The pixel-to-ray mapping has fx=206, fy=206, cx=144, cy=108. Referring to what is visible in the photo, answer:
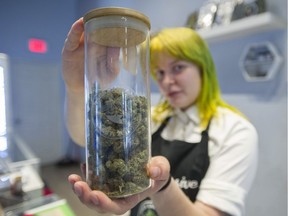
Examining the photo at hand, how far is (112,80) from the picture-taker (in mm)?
316

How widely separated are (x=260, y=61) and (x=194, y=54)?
0.53 metres

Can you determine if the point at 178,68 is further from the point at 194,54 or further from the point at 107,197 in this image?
the point at 107,197

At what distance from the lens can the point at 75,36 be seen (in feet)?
1.05

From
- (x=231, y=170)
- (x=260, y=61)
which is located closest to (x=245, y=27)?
(x=260, y=61)

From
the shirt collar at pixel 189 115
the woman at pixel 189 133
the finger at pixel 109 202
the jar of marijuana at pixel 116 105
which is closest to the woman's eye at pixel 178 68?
the woman at pixel 189 133

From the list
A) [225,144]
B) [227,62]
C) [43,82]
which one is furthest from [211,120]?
[43,82]

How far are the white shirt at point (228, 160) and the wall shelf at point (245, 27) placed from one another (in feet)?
1.58

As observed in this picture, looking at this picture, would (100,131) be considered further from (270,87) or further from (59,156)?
(59,156)

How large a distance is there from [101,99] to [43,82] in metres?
2.85

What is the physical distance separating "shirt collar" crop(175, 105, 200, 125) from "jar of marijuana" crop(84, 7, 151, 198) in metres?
0.36

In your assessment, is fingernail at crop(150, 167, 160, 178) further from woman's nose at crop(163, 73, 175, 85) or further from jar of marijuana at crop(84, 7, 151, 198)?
woman's nose at crop(163, 73, 175, 85)

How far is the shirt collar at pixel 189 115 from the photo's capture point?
658 millimetres

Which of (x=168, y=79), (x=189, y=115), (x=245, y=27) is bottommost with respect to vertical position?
(x=189, y=115)

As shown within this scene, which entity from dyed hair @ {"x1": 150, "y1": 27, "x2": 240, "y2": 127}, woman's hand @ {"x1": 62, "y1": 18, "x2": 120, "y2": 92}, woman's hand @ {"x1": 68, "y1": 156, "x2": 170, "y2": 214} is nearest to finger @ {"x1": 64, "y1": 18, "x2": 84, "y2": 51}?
woman's hand @ {"x1": 62, "y1": 18, "x2": 120, "y2": 92}
